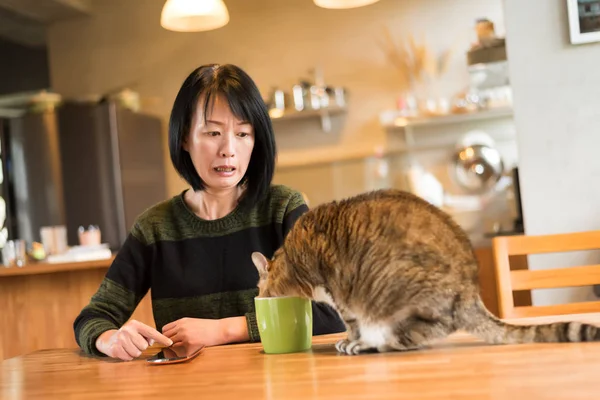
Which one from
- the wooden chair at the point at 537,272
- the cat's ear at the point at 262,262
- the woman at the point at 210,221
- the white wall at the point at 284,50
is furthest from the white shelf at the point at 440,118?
the cat's ear at the point at 262,262

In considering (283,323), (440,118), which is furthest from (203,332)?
(440,118)

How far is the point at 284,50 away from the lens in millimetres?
5723

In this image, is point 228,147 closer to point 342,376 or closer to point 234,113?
point 234,113

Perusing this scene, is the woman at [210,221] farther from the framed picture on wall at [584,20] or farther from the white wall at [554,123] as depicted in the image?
the framed picture on wall at [584,20]

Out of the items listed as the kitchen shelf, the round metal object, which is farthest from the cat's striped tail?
the kitchen shelf

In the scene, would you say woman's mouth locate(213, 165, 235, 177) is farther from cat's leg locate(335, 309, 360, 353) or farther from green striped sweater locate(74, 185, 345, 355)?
cat's leg locate(335, 309, 360, 353)

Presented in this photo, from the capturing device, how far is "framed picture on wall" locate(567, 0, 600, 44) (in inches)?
109

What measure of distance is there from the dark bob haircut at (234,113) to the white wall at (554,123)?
151 cm

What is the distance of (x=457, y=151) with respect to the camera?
5.32 meters

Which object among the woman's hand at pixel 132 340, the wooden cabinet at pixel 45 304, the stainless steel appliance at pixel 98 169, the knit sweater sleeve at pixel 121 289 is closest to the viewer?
the woman's hand at pixel 132 340

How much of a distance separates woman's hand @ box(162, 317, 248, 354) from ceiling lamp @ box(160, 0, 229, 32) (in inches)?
100

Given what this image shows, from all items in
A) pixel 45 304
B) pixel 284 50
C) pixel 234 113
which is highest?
pixel 284 50

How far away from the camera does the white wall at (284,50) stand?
5.41 m

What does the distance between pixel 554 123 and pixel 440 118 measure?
92.8 inches
